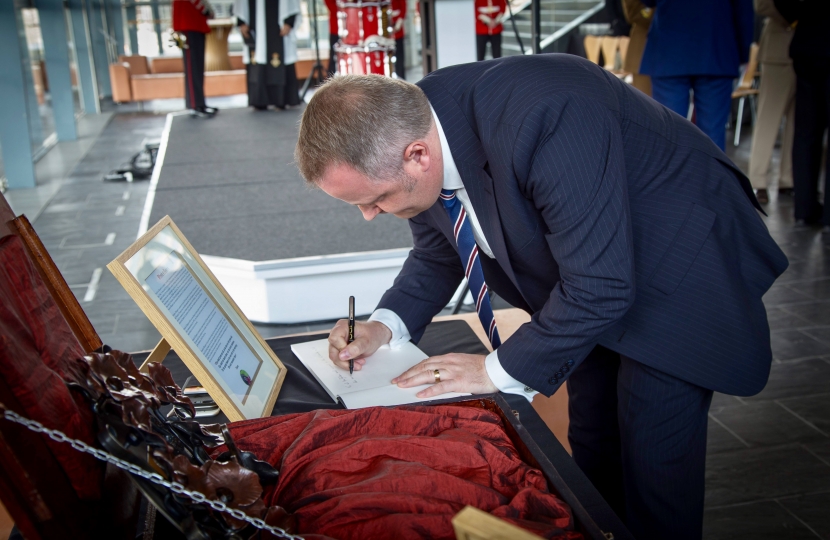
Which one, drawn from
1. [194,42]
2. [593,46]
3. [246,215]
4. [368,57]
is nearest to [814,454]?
[246,215]

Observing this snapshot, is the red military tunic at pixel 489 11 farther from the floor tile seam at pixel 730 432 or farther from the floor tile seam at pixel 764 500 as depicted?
the floor tile seam at pixel 764 500

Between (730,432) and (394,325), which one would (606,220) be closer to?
(394,325)

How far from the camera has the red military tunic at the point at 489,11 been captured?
7422mm

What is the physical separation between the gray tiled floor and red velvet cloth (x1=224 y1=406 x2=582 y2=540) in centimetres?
121

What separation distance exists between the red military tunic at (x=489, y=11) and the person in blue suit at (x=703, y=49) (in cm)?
358

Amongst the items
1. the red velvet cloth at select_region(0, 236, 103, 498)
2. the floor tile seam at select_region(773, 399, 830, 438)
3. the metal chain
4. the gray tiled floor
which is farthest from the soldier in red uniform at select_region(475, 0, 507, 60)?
the metal chain

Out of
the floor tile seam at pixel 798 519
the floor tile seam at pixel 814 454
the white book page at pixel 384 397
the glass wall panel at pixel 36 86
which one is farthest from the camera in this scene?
the glass wall panel at pixel 36 86

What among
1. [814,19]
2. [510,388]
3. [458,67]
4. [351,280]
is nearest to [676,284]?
[510,388]

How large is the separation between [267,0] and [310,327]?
531cm

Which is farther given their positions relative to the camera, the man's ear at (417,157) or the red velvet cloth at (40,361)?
the man's ear at (417,157)

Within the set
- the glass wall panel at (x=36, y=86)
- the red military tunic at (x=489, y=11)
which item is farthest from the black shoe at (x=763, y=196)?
the glass wall panel at (x=36, y=86)

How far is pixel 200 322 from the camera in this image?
1.21 meters

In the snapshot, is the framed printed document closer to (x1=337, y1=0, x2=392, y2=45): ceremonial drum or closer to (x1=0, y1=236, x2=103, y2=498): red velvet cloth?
(x1=0, y1=236, x2=103, y2=498): red velvet cloth

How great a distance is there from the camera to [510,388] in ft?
4.13
